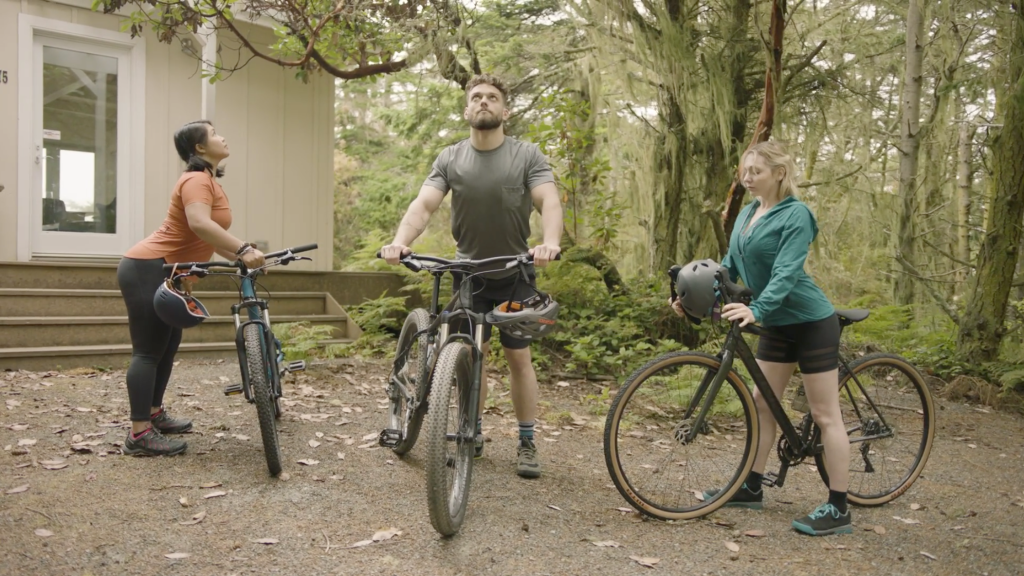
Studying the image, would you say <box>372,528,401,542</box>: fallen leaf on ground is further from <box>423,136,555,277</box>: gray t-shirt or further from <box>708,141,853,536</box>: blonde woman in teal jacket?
<box>708,141,853,536</box>: blonde woman in teal jacket

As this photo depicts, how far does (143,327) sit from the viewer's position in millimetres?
3711

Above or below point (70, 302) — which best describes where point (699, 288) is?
above

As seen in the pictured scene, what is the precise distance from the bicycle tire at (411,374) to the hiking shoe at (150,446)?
3.59 ft

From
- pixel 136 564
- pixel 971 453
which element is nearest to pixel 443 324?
pixel 136 564

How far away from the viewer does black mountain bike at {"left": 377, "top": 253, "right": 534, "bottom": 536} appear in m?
2.72

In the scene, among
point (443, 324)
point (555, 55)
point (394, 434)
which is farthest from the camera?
point (555, 55)

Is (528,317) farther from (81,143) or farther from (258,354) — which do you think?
(81,143)

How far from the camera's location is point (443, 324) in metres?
3.19

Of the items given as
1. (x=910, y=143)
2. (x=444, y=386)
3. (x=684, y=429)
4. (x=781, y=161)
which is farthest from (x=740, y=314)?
(x=910, y=143)

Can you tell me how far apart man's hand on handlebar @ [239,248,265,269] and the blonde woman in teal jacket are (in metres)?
2.16

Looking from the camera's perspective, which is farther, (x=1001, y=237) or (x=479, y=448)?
(x=1001, y=237)

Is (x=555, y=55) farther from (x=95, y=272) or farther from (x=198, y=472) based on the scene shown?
(x=198, y=472)

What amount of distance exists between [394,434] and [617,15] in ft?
17.8

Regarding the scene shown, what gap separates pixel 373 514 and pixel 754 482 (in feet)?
5.51
